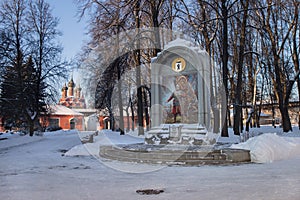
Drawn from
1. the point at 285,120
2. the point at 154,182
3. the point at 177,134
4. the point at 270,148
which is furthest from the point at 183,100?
the point at 285,120

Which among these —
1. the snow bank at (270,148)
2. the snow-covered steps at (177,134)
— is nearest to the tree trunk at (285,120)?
the snow bank at (270,148)

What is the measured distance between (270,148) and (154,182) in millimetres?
6025

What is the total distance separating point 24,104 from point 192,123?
17.6 metres

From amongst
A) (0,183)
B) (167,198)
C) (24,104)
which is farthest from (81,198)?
(24,104)

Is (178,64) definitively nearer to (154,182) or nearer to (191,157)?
(191,157)

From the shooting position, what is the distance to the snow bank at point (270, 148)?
10.7m

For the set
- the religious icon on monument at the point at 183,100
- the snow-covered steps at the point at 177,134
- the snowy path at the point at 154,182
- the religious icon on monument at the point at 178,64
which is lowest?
the snowy path at the point at 154,182

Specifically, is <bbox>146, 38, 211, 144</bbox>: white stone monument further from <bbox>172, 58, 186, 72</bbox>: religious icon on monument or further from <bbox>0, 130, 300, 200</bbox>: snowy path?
<bbox>0, 130, 300, 200</bbox>: snowy path

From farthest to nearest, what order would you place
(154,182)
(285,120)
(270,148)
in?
(285,120) < (270,148) < (154,182)

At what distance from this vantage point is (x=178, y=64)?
1530 centimetres

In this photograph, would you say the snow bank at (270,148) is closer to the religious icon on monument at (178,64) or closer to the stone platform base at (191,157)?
the stone platform base at (191,157)

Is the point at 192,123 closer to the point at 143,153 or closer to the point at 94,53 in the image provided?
the point at 143,153

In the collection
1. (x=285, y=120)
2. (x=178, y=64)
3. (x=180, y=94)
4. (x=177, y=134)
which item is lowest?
(x=177, y=134)

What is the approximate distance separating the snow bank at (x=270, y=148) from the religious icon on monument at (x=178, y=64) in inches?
205
